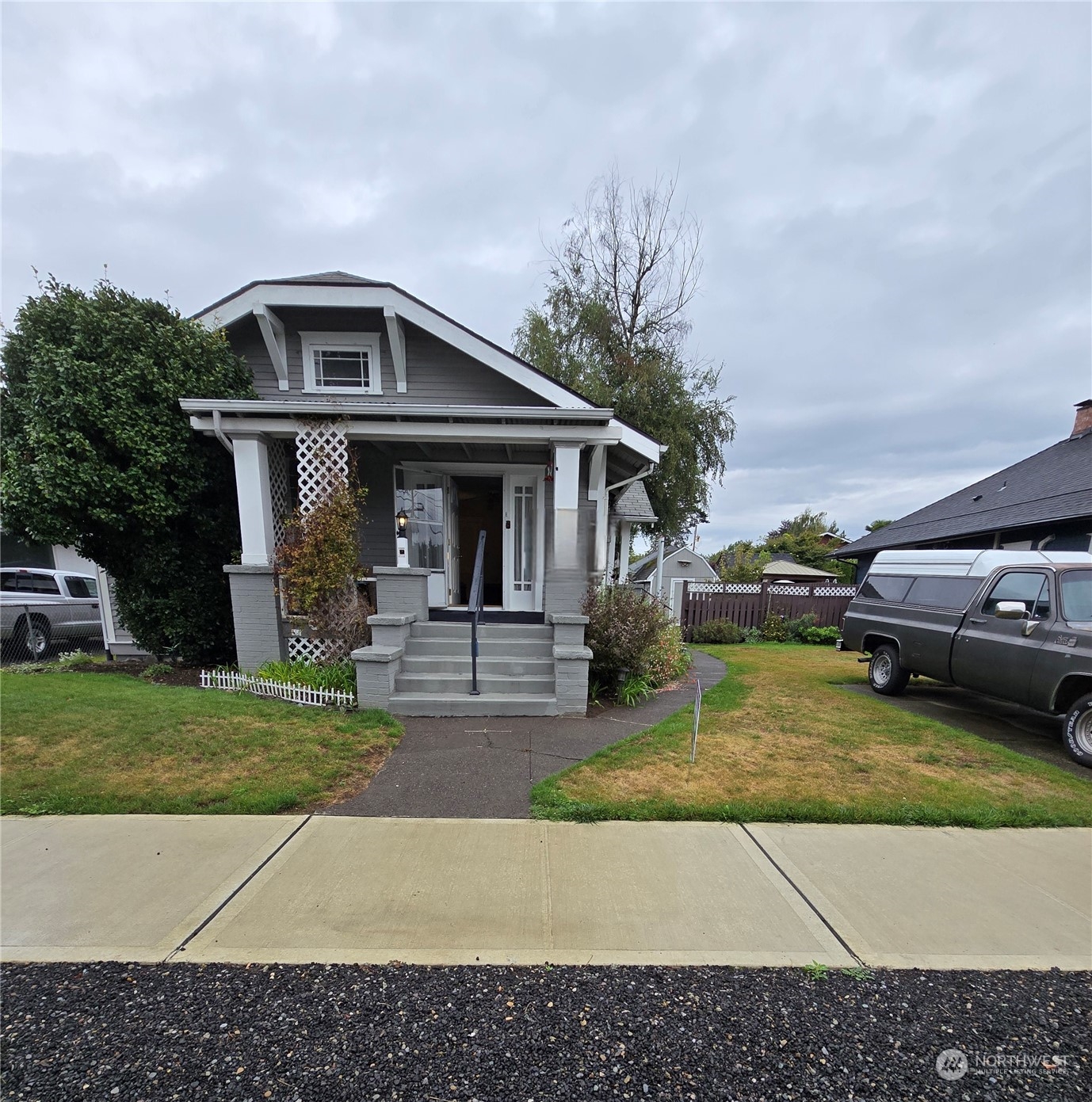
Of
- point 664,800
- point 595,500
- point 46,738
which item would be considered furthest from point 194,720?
point 595,500

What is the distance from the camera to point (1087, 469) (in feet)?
36.8

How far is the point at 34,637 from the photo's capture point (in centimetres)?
878

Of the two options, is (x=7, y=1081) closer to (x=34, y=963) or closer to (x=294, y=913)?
(x=34, y=963)

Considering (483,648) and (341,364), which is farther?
(341,364)

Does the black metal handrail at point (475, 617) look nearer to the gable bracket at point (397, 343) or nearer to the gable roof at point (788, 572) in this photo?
the gable bracket at point (397, 343)

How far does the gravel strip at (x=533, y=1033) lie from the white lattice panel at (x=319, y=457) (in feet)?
17.1

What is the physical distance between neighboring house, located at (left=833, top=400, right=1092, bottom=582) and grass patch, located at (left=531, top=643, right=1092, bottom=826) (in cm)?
620

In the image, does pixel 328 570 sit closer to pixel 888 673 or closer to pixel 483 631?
pixel 483 631

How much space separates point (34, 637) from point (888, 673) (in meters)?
14.4

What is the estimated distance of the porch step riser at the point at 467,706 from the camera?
5395 mm

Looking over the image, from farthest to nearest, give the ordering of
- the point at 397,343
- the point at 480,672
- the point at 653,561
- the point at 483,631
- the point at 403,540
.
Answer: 1. the point at 653,561
2. the point at 397,343
3. the point at 403,540
4. the point at 483,631
5. the point at 480,672

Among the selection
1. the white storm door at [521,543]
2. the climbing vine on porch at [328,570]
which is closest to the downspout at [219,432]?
the climbing vine on porch at [328,570]

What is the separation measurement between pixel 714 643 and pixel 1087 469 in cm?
935

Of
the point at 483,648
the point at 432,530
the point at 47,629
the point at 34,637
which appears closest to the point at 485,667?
the point at 483,648
